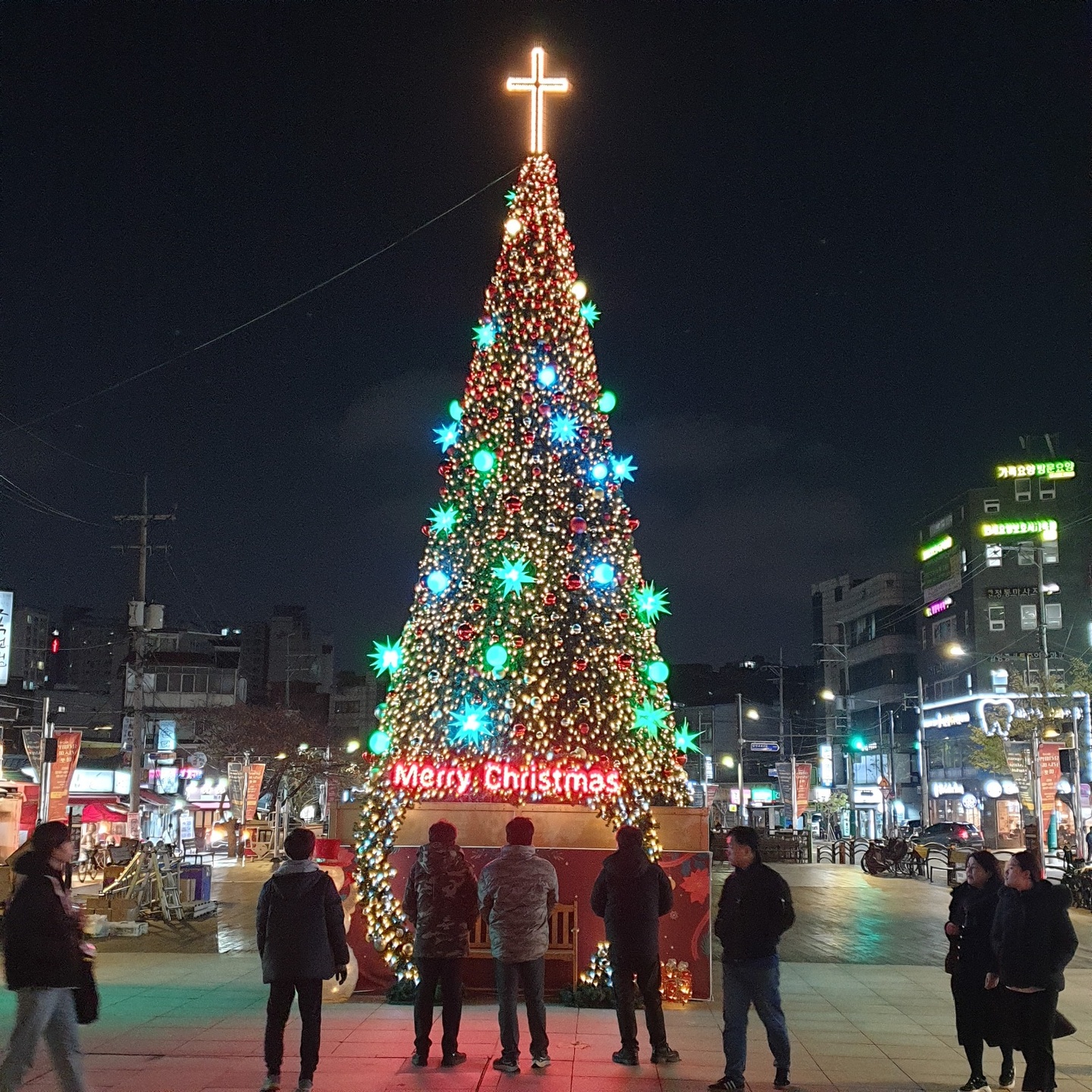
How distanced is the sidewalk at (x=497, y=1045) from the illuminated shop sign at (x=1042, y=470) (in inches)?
2421

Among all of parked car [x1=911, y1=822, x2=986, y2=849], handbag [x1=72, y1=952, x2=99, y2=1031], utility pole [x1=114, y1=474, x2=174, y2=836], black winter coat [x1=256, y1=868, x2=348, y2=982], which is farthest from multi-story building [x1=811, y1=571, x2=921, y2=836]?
handbag [x1=72, y1=952, x2=99, y2=1031]

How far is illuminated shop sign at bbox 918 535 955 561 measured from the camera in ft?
237

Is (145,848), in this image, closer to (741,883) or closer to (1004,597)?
(741,883)

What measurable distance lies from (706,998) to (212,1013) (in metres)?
4.31

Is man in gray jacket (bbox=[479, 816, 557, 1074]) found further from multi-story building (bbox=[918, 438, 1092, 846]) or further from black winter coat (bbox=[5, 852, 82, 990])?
multi-story building (bbox=[918, 438, 1092, 846])

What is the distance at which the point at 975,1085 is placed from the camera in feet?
23.7

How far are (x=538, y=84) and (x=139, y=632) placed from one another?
23858 mm

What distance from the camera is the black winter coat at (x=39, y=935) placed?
579 centimetres

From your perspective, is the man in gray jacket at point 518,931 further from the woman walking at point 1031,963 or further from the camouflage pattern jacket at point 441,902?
the woman walking at point 1031,963

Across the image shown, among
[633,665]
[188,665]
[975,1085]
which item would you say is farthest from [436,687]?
[188,665]

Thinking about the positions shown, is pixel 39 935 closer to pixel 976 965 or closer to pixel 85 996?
pixel 85 996

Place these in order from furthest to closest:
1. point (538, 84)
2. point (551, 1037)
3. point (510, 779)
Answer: point (538, 84)
point (510, 779)
point (551, 1037)

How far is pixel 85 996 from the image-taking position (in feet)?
19.4

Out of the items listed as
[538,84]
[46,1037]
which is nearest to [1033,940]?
[46,1037]
